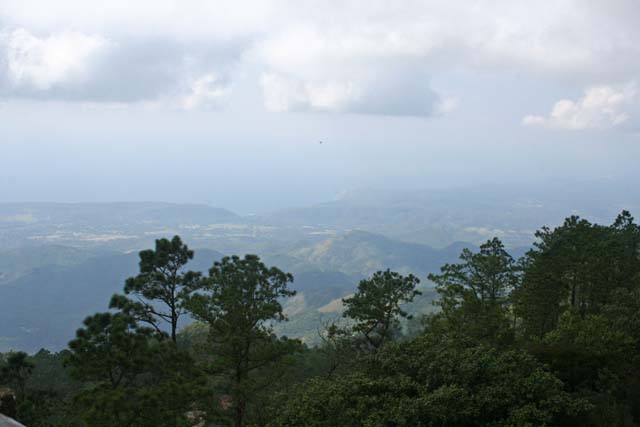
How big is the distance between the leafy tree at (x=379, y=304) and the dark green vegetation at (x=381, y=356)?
9 cm

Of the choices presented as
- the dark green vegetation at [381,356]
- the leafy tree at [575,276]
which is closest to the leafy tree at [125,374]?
the dark green vegetation at [381,356]

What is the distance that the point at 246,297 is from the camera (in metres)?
29.4

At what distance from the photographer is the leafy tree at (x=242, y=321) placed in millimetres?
27844

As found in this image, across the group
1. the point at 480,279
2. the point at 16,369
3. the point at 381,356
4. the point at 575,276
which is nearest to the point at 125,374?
the point at 16,369

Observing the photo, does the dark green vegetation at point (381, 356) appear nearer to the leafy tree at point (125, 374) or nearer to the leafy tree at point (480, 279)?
the leafy tree at point (125, 374)

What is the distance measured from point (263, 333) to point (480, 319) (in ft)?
49.0

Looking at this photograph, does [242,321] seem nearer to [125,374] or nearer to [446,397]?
[125,374]

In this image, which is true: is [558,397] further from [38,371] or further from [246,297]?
[38,371]

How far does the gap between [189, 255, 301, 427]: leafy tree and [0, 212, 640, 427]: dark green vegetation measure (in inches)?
3.1

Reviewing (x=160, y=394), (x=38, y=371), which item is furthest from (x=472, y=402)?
(x=38, y=371)

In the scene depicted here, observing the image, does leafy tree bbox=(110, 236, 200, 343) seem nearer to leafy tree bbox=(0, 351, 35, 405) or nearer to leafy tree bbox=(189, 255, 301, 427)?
leafy tree bbox=(189, 255, 301, 427)

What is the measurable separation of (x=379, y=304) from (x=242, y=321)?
435 inches

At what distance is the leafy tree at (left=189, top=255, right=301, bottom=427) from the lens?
27.8 m

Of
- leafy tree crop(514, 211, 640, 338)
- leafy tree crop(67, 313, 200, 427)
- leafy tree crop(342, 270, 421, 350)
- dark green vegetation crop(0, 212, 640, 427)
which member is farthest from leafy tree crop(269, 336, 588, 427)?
leafy tree crop(514, 211, 640, 338)
